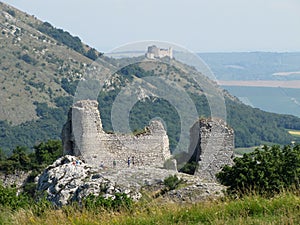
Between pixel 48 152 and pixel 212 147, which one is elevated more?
pixel 212 147

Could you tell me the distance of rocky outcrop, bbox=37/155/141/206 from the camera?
14617 millimetres

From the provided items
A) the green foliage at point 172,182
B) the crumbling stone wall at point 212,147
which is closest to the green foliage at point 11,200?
the green foliage at point 172,182

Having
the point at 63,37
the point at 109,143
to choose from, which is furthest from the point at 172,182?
the point at 63,37

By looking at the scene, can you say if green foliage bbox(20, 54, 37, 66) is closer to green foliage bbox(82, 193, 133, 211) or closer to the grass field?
the grass field

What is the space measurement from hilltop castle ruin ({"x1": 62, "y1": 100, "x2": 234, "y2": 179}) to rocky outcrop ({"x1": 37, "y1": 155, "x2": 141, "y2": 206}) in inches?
66.3

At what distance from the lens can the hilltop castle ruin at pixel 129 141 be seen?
18.8 m

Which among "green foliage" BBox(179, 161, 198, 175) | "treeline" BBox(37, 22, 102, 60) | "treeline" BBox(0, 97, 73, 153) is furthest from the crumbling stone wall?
"treeline" BBox(37, 22, 102, 60)

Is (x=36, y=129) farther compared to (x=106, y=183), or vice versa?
(x=36, y=129)

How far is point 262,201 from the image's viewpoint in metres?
9.23

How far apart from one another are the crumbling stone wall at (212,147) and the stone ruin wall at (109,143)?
1.38 m

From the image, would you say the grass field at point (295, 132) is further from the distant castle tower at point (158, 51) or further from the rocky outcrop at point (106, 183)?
the rocky outcrop at point (106, 183)

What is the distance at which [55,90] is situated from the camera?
380ft

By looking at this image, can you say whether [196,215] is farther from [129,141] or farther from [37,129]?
[37,129]

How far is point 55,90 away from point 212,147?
99.2 m
